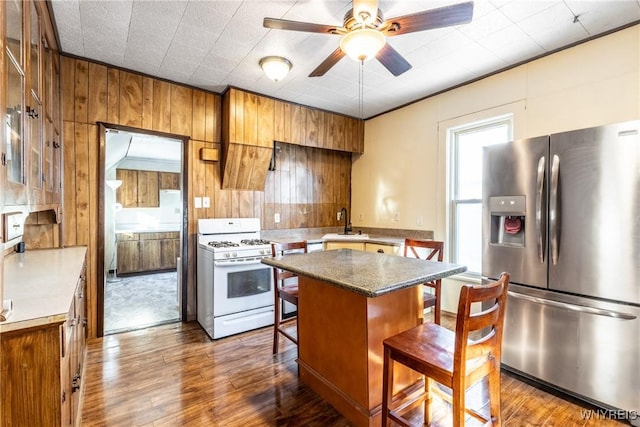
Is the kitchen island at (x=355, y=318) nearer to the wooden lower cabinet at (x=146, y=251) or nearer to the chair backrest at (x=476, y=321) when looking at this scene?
the chair backrest at (x=476, y=321)

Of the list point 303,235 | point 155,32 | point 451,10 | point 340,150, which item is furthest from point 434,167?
point 155,32

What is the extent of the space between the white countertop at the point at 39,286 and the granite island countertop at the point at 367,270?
41.7 inches

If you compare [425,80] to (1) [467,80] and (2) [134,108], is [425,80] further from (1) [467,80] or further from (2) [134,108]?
(2) [134,108]

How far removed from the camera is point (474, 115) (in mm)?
3258

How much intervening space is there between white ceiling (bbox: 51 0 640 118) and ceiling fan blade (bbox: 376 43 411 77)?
0.32 meters

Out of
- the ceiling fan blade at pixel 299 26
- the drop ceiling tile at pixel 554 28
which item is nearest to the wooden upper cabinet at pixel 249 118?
the ceiling fan blade at pixel 299 26

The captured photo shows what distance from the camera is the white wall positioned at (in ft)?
7.68

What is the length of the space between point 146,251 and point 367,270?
17.8 feet

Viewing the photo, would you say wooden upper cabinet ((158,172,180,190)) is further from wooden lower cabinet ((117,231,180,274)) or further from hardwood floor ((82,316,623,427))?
hardwood floor ((82,316,623,427))

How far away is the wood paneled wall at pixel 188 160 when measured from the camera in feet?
9.18

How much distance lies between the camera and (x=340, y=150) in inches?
177

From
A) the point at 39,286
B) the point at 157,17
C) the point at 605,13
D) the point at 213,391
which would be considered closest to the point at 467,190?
the point at 605,13

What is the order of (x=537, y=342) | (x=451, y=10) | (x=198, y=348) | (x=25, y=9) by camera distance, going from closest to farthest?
(x=25, y=9) < (x=451, y=10) < (x=537, y=342) < (x=198, y=348)

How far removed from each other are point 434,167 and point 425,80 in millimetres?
999
